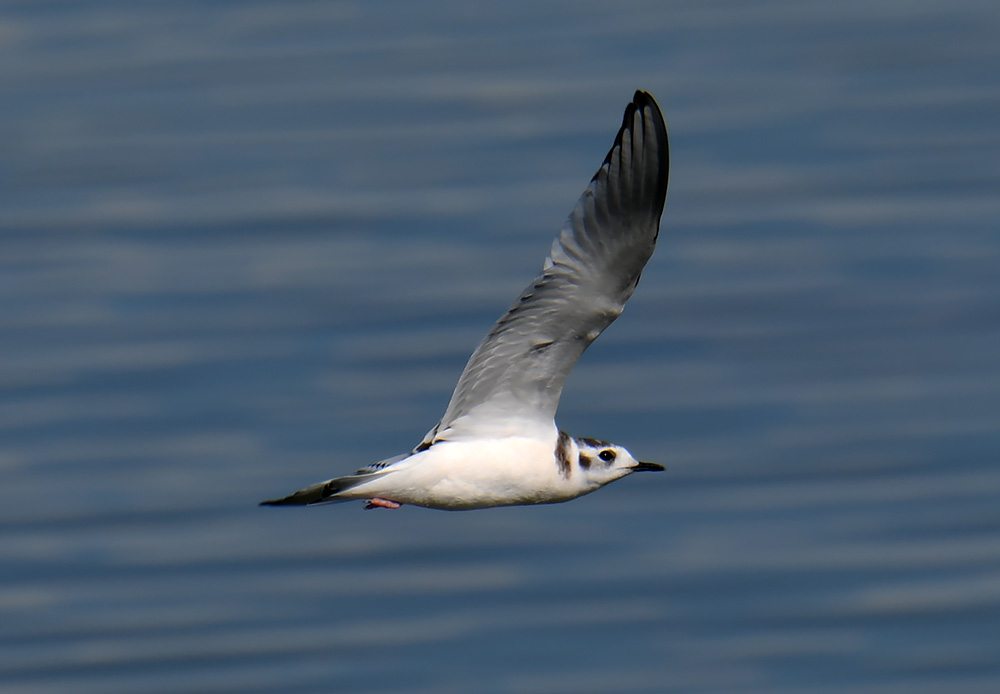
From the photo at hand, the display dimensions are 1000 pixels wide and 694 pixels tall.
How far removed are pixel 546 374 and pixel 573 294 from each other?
706 millimetres

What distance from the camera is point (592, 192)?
14.3m

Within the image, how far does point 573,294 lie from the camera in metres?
14.7

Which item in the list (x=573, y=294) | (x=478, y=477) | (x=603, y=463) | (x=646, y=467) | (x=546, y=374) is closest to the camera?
(x=573, y=294)

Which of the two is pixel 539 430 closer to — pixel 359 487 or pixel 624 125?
pixel 359 487

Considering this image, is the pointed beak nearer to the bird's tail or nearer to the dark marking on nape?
the dark marking on nape

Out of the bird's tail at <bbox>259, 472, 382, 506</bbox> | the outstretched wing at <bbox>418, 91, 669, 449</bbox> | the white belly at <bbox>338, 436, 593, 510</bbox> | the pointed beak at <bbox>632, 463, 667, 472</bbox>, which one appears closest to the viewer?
the outstretched wing at <bbox>418, 91, 669, 449</bbox>

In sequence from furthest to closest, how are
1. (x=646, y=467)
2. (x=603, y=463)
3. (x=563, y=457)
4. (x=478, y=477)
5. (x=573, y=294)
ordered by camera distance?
1. (x=646, y=467)
2. (x=603, y=463)
3. (x=563, y=457)
4. (x=478, y=477)
5. (x=573, y=294)

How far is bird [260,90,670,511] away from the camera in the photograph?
1423cm

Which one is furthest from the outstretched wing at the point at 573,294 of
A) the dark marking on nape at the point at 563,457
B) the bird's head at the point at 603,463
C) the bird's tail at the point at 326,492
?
the bird's tail at the point at 326,492

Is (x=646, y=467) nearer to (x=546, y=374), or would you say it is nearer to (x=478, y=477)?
(x=546, y=374)

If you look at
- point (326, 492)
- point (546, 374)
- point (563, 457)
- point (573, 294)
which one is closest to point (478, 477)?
Result: point (563, 457)

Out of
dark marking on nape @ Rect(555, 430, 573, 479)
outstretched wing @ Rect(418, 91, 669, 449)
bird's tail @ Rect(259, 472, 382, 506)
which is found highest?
outstretched wing @ Rect(418, 91, 669, 449)

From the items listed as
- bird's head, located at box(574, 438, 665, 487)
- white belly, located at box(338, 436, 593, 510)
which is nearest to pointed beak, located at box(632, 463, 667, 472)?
bird's head, located at box(574, 438, 665, 487)

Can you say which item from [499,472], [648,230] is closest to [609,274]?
[648,230]
